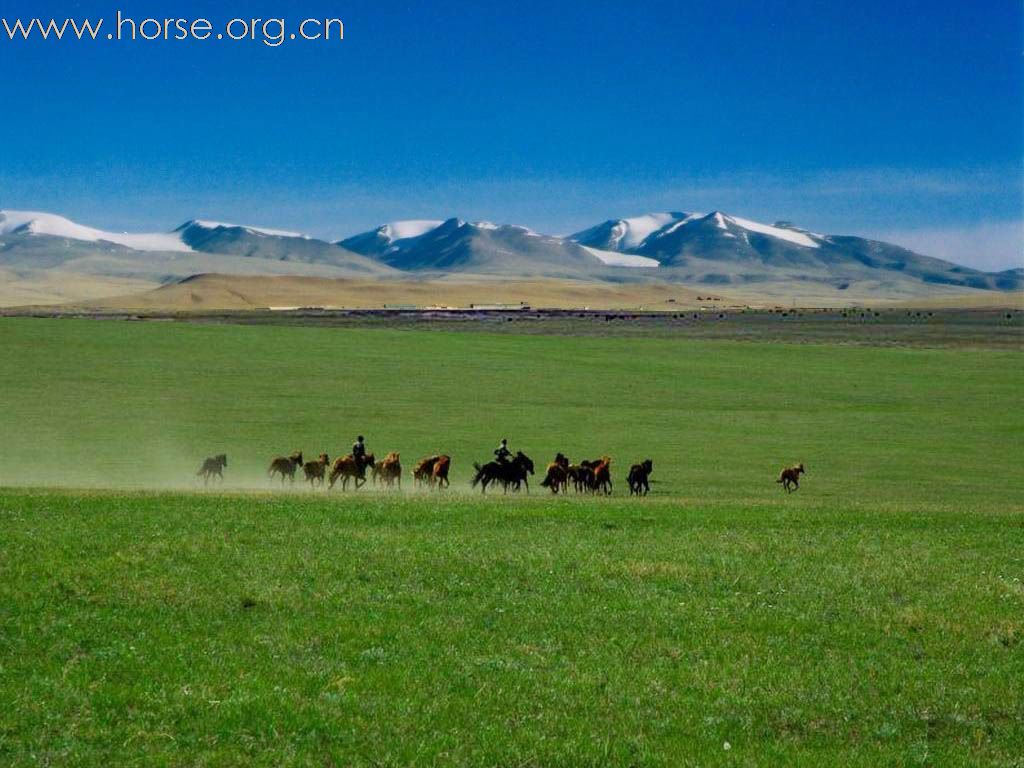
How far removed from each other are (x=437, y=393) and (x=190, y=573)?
51.9 m

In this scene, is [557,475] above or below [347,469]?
below

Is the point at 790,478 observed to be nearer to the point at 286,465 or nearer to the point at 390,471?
the point at 390,471

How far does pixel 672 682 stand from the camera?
487 inches

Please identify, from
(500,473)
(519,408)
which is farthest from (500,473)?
(519,408)

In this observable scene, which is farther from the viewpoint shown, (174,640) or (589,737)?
(174,640)

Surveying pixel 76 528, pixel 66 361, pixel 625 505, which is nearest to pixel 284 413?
pixel 66 361

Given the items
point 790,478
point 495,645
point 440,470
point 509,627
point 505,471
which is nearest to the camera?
point 495,645

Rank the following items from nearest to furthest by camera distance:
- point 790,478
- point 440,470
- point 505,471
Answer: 1. point 505,471
2. point 440,470
3. point 790,478

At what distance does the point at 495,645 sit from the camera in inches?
536

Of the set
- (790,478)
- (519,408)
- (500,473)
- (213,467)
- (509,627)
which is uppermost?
(509,627)

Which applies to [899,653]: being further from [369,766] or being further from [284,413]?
[284,413]

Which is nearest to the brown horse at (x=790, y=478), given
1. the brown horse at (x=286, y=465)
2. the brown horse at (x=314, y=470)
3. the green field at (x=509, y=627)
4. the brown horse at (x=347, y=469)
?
the green field at (x=509, y=627)

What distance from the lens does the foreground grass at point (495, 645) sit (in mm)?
10578

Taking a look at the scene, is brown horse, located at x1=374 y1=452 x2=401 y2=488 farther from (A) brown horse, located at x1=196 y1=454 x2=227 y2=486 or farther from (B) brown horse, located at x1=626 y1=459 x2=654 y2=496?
(B) brown horse, located at x1=626 y1=459 x2=654 y2=496
